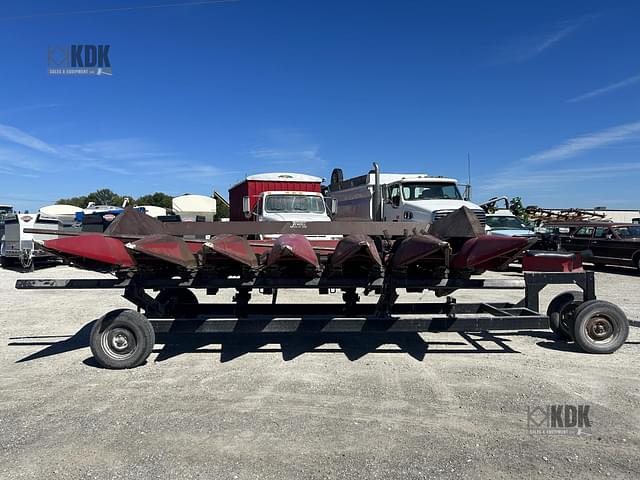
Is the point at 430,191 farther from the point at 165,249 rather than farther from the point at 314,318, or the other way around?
the point at 165,249

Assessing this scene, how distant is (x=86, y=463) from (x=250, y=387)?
1653 mm

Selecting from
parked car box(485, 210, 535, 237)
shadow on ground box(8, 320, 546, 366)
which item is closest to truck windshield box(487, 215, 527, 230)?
parked car box(485, 210, 535, 237)

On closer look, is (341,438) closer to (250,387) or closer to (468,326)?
(250,387)

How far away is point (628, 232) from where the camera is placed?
15961mm

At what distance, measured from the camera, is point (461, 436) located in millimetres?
3420

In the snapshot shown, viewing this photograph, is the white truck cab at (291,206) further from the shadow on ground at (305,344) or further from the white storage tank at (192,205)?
the white storage tank at (192,205)

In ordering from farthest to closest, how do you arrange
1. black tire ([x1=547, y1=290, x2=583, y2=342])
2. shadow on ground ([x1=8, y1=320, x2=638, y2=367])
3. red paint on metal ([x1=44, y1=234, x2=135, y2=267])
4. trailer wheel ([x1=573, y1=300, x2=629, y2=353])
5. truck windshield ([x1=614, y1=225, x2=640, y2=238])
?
1. truck windshield ([x1=614, y1=225, x2=640, y2=238])
2. black tire ([x1=547, y1=290, x2=583, y2=342])
3. shadow on ground ([x1=8, y1=320, x2=638, y2=367])
4. trailer wheel ([x1=573, y1=300, x2=629, y2=353])
5. red paint on metal ([x1=44, y1=234, x2=135, y2=267])

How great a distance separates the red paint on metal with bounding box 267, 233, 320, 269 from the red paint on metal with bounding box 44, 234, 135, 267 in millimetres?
1644

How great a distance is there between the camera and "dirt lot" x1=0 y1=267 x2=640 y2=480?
304 centimetres

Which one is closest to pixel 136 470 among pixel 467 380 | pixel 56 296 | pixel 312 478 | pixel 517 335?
pixel 312 478

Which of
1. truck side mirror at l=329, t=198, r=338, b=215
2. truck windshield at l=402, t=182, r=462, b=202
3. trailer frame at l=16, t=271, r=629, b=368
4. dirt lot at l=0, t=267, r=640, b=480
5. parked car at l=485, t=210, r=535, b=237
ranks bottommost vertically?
dirt lot at l=0, t=267, r=640, b=480

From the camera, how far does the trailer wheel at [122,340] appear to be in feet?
16.0

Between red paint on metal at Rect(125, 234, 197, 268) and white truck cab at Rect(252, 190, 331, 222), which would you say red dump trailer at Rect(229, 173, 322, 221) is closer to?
white truck cab at Rect(252, 190, 331, 222)

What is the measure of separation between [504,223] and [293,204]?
960 centimetres
